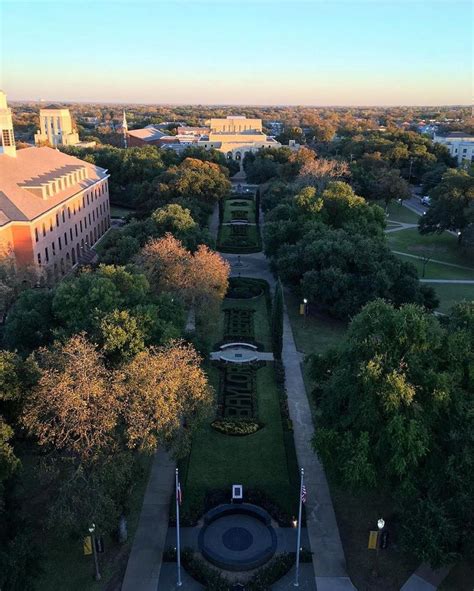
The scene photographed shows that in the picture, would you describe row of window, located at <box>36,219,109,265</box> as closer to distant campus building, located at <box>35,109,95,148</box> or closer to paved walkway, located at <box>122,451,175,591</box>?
paved walkway, located at <box>122,451,175,591</box>

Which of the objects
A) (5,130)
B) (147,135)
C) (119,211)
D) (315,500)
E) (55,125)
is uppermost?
(5,130)

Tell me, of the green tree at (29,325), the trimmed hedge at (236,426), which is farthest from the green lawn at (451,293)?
the green tree at (29,325)

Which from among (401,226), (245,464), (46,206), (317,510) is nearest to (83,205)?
(46,206)

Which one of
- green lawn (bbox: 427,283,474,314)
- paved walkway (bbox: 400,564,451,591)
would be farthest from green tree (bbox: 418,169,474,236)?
paved walkway (bbox: 400,564,451,591)

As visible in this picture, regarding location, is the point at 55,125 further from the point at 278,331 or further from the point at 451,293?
the point at 278,331

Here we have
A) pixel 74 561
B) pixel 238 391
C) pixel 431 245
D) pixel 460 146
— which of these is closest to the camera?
pixel 74 561

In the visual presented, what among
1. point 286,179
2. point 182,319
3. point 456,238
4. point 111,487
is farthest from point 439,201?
point 111,487

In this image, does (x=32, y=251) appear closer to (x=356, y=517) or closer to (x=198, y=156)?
(x=356, y=517)
